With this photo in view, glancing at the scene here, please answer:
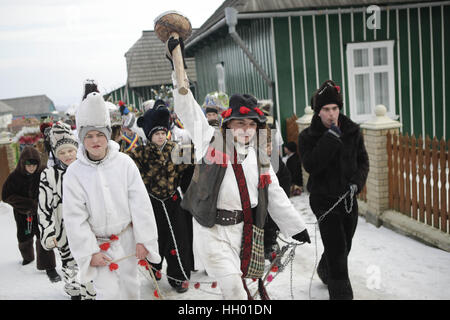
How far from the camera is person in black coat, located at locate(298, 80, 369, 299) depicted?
3.82m

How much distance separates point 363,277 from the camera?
14.9ft

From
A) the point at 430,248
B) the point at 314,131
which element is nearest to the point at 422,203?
the point at 430,248

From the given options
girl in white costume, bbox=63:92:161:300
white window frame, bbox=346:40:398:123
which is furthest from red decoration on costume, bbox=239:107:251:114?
white window frame, bbox=346:40:398:123

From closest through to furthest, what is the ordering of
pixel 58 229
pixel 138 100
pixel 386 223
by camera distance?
pixel 58 229 → pixel 386 223 → pixel 138 100

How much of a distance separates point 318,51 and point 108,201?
769cm

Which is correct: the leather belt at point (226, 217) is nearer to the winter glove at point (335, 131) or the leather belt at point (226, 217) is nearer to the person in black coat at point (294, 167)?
the winter glove at point (335, 131)

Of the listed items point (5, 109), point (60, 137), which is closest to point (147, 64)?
point (60, 137)

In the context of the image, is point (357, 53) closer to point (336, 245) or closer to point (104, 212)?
point (336, 245)

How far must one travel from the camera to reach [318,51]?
9516mm

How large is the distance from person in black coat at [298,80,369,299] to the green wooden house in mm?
5559

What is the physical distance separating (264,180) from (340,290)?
1482 millimetres

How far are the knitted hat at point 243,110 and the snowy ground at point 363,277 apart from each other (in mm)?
1959

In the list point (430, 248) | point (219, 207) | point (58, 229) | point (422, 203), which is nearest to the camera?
point (219, 207)

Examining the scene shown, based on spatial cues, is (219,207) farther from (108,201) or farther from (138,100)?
(138,100)
